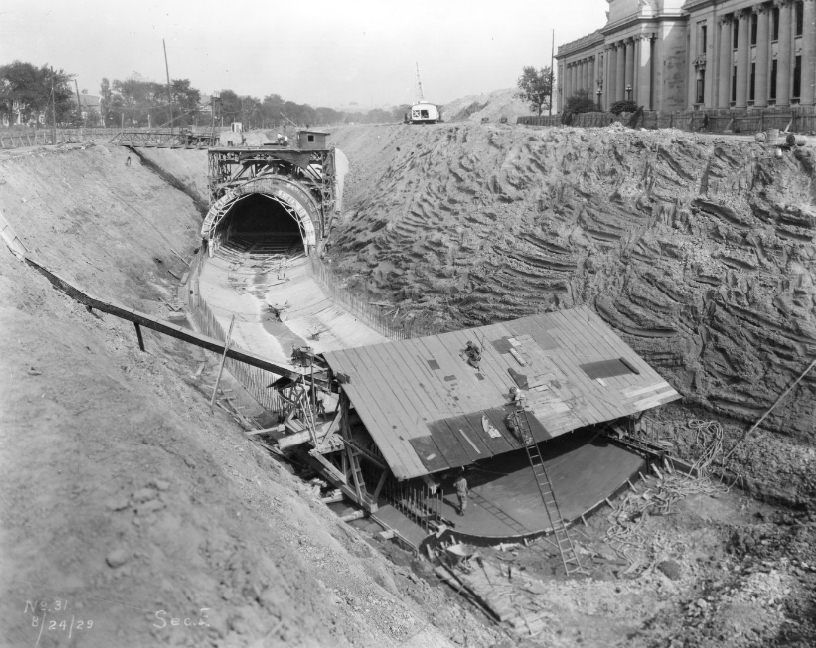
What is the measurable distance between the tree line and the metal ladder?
4738cm

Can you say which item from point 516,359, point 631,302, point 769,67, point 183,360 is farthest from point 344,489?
point 769,67

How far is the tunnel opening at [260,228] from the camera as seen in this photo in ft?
162

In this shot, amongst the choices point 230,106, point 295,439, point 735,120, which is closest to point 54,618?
point 295,439

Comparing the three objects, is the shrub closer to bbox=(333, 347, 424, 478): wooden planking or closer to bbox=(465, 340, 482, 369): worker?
bbox=(465, 340, 482, 369): worker

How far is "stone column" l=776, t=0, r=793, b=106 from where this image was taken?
45844 millimetres

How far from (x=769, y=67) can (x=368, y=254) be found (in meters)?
27.3

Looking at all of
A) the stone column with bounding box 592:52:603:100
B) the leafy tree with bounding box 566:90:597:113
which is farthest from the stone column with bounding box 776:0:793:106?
the stone column with bounding box 592:52:603:100

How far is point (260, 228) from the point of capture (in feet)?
176

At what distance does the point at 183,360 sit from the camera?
89.5 ft

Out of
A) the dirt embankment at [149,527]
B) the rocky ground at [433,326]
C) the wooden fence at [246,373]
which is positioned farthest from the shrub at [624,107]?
the dirt embankment at [149,527]

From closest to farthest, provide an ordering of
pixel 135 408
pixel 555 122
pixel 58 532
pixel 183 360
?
pixel 58 532 < pixel 135 408 < pixel 183 360 < pixel 555 122

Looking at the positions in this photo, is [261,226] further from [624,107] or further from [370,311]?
[624,107]

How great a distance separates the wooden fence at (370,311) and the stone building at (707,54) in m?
26.3

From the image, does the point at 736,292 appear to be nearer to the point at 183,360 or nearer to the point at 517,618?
the point at 517,618
